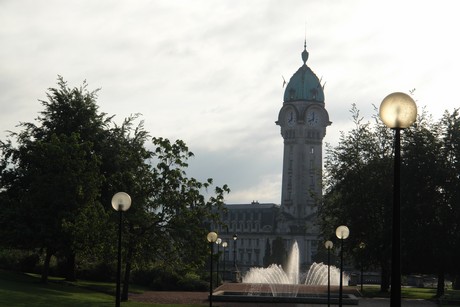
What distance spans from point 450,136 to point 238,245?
118330 millimetres

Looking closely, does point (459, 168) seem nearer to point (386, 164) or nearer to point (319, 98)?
point (386, 164)

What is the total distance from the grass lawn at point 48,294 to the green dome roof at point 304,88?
11589 cm

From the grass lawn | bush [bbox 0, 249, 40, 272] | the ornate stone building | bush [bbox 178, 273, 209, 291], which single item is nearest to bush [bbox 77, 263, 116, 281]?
bush [bbox 0, 249, 40, 272]

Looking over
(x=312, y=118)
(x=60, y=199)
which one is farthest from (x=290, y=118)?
(x=60, y=199)

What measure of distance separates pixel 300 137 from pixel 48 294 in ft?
409

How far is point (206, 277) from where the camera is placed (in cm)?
5891

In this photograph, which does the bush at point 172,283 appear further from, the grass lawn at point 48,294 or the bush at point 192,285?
the grass lawn at point 48,294

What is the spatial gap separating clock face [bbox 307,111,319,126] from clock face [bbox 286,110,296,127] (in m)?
3.36

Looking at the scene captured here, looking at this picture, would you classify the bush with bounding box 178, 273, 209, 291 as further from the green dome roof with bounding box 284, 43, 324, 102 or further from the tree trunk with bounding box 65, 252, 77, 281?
the green dome roof with bounding box 284, 43, 324, 102

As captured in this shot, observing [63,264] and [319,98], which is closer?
[63,264]

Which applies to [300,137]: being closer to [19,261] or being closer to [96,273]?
[96,273]

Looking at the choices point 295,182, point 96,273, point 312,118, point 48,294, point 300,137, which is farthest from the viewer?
point 312,118

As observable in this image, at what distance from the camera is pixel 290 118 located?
160375 millimetres

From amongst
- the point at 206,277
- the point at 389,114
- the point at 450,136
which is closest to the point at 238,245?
the point at 206,277
